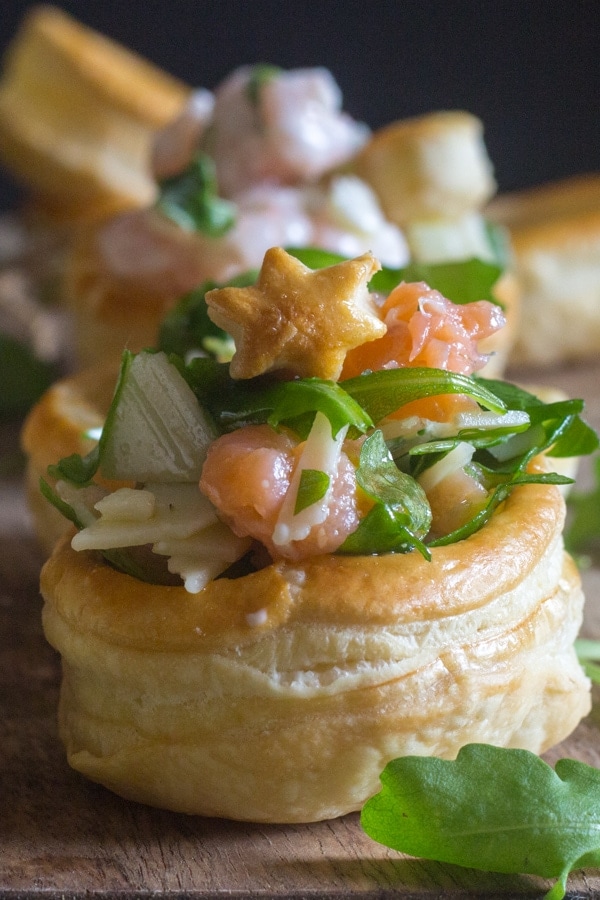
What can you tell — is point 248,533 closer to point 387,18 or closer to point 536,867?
point 536,867

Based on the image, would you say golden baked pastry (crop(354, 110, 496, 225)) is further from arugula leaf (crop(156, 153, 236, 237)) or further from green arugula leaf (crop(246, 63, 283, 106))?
arugula leaf (crop(156, 153, 236, 237))

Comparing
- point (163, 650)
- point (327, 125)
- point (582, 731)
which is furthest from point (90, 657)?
point (327, 125)

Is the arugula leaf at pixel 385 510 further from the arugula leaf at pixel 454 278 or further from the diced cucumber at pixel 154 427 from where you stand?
the arugula leaf at pixel 454 278

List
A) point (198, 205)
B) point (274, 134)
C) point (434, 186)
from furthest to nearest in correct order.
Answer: point (434, 186)
point (274, 134)
point (198, 205)

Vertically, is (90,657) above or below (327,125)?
below

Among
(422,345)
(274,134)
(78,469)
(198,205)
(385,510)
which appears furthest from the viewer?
(274,134)

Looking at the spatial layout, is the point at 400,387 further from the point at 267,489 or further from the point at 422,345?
the point at 267,489

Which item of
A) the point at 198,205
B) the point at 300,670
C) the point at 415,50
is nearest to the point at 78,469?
the point at 300,670
